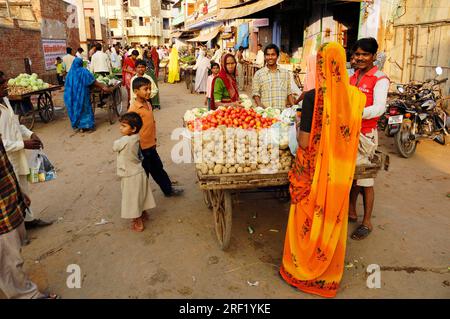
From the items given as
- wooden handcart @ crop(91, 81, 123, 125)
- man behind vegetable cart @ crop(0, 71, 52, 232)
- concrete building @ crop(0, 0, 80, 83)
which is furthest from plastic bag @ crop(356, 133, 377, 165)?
concrete building @ crop(0, 0, 80, 83)

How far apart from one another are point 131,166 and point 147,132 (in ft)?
2.42

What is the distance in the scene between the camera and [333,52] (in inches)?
98.8

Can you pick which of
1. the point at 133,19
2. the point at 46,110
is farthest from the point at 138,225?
the point at 133,19

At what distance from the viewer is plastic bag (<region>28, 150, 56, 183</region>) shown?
12.3ft

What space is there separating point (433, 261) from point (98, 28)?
31.2 meters

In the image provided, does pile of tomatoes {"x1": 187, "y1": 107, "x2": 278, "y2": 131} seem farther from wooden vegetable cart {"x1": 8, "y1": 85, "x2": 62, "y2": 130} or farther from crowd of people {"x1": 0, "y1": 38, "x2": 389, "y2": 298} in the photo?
wooden vegetable cart {"x1": 8, "y1": 85, "x2": 62, "y2": 130}

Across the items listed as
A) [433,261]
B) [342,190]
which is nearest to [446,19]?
[433,261]

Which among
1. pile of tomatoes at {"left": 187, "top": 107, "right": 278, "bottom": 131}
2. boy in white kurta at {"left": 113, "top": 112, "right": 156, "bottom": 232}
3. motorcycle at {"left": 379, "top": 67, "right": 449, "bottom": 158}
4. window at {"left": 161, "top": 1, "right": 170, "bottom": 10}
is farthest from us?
window at {"left": 161, "top": 1, "right": 170, "bottom": 10}

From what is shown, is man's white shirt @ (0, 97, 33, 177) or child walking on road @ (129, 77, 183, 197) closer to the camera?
man's white shirt @ (0, 97, 33, 177)

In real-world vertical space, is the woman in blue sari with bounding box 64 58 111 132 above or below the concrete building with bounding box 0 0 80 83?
below

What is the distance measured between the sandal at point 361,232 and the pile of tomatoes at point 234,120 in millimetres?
1548

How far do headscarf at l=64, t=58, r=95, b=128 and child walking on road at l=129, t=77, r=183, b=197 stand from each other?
4548 mm

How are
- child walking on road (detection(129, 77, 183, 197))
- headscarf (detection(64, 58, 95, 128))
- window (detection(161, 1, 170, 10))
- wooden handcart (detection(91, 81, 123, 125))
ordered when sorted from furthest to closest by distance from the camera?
1. window (detection(161, 1, 170, 10))
2. wooden handcart (detection(91, 81, 123, 125))
3. headscarf (detection(64, 58, 95, 128))
4. child walking on road (detection(129, 77, 183, 197))
